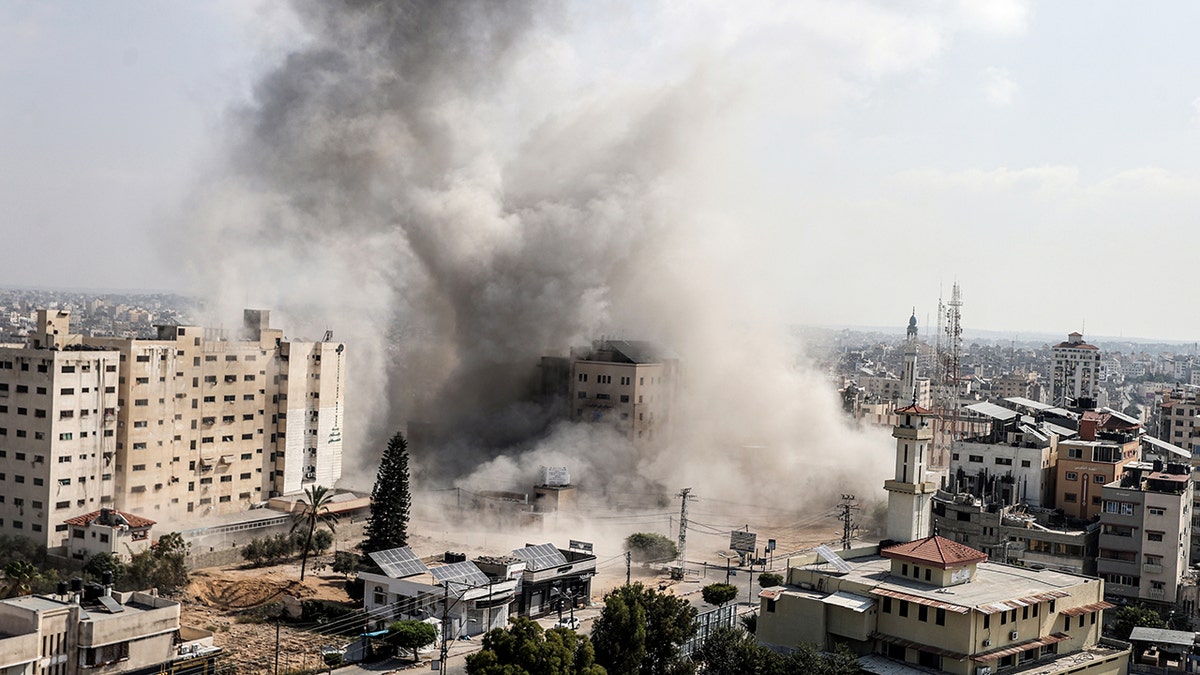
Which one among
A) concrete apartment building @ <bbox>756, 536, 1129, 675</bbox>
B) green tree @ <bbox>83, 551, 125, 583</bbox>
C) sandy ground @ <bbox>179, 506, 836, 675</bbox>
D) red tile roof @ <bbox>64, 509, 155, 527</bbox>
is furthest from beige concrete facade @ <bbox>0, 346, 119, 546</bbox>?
concrete apartment building @ <bbox>756, 536, 1129, 675</bbox>

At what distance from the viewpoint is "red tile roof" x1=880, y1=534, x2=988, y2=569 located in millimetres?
25688

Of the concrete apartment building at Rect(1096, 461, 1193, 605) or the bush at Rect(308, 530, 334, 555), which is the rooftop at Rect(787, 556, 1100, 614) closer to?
the concrete apartment building at Rect(1096, 461, 1193, 605)

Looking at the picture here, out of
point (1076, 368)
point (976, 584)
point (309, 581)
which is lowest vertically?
point (309, 581)

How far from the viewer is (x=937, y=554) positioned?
25.9m

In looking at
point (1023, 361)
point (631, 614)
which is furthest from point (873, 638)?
point (1023, 361)

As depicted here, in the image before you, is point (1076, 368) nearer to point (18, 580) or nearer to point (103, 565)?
point (103, 565)

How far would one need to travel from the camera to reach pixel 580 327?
55000mm

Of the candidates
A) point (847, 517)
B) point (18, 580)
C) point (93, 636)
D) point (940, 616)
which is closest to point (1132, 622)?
point (940, 616)

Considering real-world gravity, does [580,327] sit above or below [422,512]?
above

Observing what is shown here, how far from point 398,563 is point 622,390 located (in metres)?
24.0

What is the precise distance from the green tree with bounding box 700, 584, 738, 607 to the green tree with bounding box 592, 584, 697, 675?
24.0 ft

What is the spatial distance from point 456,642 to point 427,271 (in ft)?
97.6

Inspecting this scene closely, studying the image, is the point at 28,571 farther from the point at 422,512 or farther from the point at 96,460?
the point at 422,512

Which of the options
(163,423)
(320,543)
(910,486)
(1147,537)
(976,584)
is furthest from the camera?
(163,423)
